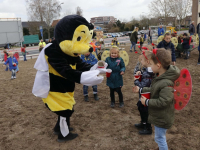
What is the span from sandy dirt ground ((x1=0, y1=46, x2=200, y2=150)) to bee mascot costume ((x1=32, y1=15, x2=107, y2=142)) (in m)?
0.68

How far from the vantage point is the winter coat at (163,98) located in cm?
197

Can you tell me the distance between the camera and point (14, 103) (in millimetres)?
4805

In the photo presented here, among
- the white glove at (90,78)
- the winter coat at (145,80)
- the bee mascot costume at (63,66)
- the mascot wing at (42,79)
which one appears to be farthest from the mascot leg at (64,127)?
the winter coat at (145,80)

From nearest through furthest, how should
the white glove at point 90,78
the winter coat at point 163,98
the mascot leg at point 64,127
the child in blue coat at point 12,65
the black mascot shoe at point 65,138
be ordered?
the winter coat at point 163,98 → the white glove at point 90,78 → the mascot leg at point 64,127 → the black mascot shoe at point 65,138 → the child in blue coat at point 12,65

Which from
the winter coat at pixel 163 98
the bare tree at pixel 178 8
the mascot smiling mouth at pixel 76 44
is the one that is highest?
the bare tree at pixel 178 8

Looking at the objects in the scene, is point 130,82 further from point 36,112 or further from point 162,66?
point 162,66

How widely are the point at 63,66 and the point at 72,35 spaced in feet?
1.45

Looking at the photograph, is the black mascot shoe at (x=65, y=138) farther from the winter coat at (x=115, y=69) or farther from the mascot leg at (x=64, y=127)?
the winter coat at (x=115, y=69)

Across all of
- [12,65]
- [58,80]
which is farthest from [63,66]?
[12,65]

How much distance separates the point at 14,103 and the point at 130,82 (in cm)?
376

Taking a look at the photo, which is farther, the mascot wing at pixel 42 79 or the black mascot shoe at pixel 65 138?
the black mascot shoe at pixel 65 138

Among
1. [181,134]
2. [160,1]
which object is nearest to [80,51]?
[181,134]

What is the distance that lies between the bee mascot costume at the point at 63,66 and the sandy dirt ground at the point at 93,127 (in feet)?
2.25

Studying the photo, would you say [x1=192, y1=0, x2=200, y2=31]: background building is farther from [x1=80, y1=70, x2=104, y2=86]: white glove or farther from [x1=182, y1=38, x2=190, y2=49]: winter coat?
[x1=80, y1=70, x2=104, y2=86]: white glove
